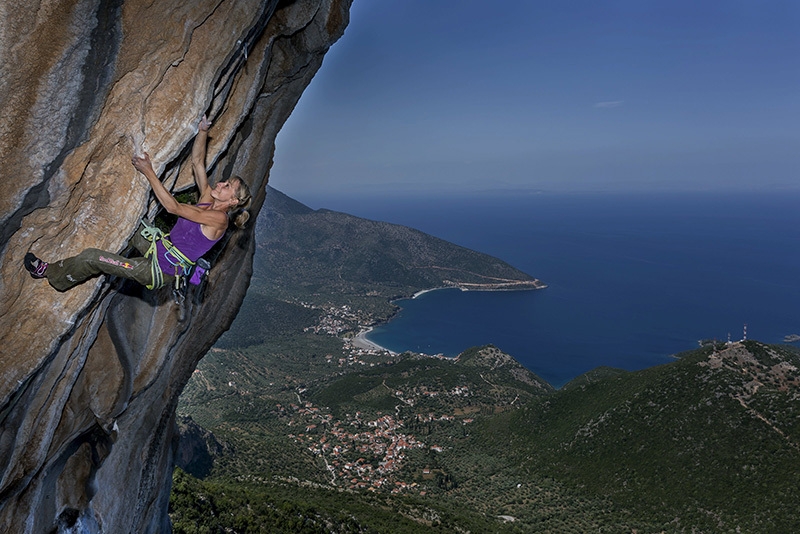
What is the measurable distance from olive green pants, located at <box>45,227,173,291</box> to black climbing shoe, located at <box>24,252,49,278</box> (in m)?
0.07

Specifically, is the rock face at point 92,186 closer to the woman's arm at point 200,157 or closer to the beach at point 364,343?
the woman's arm at point 200,157

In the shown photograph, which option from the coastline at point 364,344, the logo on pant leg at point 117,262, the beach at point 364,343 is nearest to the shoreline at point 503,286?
the coastline at point 364,344

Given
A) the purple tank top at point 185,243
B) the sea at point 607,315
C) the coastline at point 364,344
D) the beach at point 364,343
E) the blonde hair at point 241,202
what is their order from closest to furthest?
the purple tank top at point 185,243, the blonde hair at point 241,202, the coastline at point 364,344, the beach at point 364,343, the sea at point 607,315

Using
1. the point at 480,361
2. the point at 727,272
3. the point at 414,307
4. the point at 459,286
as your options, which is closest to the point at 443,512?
the point at 480,361

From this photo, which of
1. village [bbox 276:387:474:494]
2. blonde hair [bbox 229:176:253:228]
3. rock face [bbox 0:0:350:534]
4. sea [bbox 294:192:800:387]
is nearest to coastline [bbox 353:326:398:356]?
sea [bbox 294:192:800:387]

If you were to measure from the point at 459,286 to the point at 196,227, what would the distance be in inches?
5727

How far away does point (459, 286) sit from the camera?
14925 cm

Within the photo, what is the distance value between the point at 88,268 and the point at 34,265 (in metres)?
0.51

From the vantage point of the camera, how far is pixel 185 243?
18.7ft

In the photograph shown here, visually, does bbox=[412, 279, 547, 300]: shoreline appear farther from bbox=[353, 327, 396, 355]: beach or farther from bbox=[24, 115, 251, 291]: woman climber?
bbox=[24, 115, 251, 291]: woman climber

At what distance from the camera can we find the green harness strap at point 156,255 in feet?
18.6

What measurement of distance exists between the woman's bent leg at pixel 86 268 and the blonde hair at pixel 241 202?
4.50 ft

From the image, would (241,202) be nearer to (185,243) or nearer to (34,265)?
(185,243)

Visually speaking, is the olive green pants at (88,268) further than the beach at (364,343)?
No
